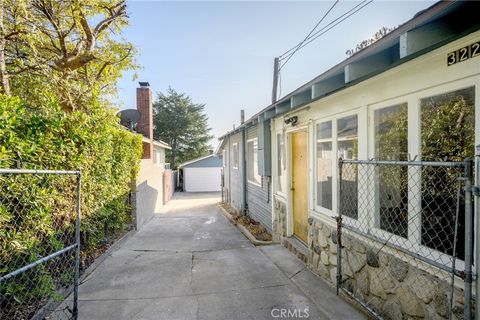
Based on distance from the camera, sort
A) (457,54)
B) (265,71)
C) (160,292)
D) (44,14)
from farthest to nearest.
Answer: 1. (265,71)
2. (44,14)
3. (160,292)
4. (457,54)

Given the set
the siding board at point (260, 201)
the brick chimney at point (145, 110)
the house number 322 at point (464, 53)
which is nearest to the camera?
the house number 322 at point (464, 53)

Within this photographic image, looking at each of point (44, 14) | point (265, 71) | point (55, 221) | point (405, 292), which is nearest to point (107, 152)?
point (55, 221)

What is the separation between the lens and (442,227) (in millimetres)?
2447

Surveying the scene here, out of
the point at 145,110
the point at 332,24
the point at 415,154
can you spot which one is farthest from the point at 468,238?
the point at 145,110

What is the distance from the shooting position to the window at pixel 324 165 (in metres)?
4.25

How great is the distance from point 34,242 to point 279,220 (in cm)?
476

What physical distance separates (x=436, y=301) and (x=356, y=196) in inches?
58.1

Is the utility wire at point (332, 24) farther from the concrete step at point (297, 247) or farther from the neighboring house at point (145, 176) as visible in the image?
the neighboring house at point (145, 176)

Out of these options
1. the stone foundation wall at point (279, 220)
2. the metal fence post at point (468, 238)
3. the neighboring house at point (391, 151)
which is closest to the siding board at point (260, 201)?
the stone foundation wall at point (279, 220)

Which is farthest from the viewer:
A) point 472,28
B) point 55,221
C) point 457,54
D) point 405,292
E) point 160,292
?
point 160,292

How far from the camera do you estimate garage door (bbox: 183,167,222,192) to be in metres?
24.5

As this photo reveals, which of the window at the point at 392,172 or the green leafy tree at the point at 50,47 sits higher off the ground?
the green leafy tree at the point at 50,47

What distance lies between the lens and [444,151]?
2418 mm

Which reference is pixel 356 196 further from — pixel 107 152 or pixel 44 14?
pixel 44 14
